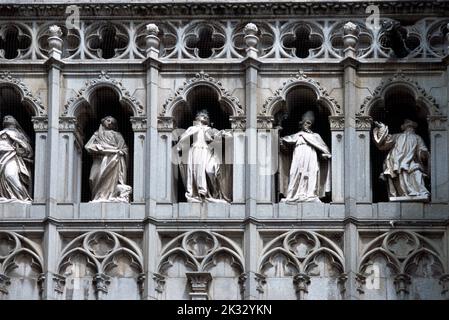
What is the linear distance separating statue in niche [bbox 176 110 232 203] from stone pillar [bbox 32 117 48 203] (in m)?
2.02

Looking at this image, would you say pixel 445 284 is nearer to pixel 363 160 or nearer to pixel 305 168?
pixel 363 160

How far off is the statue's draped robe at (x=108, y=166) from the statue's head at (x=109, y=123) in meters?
0.06

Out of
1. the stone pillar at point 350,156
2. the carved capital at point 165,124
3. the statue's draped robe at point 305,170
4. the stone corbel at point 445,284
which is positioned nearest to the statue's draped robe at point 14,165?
the carved capital at point 165,124

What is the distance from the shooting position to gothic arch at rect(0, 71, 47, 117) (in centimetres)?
4588

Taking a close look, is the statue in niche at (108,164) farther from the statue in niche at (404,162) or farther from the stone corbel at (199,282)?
the statue in niche at (404,162)

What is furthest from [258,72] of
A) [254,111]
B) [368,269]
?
[368,269]

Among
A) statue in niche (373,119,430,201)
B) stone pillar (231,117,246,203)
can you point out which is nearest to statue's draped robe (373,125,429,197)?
statue in niche (373,119,430,201)

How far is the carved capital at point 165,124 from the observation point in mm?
45656

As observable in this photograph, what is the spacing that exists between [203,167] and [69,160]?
2.04 meters

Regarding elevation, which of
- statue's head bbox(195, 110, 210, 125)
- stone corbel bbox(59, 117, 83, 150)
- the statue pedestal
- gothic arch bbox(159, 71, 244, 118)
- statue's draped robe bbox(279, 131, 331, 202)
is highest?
gothic arch bbox(159, 71, 244, 118)

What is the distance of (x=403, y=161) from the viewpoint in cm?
4550

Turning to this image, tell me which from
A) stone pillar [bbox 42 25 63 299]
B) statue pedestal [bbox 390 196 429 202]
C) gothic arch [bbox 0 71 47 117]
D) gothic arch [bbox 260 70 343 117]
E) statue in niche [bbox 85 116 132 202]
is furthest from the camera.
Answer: gothic arch [bbox 0 71 47 117]

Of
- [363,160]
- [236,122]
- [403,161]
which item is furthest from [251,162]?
→ [403,161]

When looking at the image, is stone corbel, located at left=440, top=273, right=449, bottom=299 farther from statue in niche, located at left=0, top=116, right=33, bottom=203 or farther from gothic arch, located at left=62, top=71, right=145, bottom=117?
statue in niche, located at left=0, top=116, right=33, bottom=203
